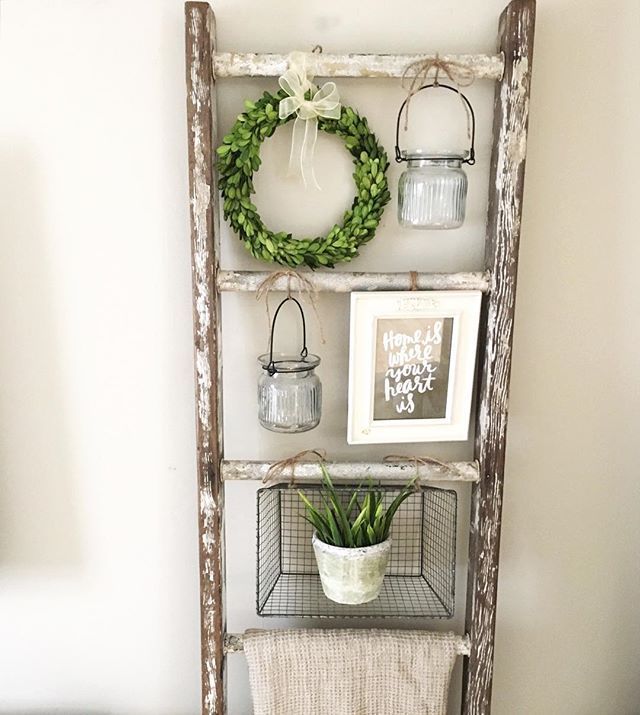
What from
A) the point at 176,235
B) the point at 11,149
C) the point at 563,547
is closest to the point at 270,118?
the point at 176,235

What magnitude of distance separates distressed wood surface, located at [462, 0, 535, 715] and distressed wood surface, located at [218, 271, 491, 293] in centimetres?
5

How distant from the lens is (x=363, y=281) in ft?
3.75

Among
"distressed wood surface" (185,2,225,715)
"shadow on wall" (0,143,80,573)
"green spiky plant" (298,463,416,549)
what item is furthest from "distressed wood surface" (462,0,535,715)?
"shadow on wall" (0,143,80,573)

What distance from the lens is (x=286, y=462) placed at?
1189 millimetres

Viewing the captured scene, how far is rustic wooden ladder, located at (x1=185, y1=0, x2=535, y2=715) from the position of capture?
1093 mm

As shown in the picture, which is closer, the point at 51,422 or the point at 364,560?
the point at 364,560

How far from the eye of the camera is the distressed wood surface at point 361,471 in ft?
3.91

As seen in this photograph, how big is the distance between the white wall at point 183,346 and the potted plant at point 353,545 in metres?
0.13

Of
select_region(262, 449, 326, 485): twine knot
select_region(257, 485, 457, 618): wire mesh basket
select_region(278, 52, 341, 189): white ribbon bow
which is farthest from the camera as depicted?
select_region(257, 485, 457, 618): wire mesh basket

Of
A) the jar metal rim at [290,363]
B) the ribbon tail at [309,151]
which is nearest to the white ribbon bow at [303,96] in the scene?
the ribbon tail at [309,151]

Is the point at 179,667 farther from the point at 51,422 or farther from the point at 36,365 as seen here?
the point at 36,365

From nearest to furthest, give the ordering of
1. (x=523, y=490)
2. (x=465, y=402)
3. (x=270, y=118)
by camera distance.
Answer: (x=270, y=118) → (x=465, y=402) → (x=523, y=490)

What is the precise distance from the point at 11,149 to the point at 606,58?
40.8 inches

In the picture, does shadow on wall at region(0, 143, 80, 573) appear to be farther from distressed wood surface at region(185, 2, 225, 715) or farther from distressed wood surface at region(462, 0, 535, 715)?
distressed wood surface at region(462, 0, 535, 715)
